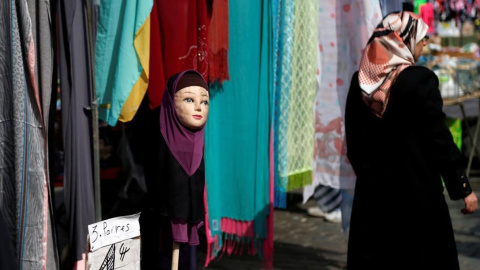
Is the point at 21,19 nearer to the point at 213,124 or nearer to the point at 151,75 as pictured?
the point at 151,75

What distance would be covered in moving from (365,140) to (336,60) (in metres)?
1.10

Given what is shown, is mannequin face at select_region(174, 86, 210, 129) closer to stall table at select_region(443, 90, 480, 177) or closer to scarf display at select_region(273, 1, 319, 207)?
scarf display at select_region(273, 1, 319, 207)

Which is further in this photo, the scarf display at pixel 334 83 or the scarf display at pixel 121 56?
the scarf display at pixel 334 83

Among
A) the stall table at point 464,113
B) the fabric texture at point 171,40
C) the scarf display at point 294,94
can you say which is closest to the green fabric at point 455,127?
the stall table at point 464,113

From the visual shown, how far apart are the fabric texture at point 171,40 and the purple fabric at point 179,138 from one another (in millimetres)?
737

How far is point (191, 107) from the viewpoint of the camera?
10.9ft

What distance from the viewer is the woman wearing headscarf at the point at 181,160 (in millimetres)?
3293

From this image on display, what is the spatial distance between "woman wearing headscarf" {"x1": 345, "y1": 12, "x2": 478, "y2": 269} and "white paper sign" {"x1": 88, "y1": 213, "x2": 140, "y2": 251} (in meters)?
1.44

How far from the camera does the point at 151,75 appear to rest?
4.11m

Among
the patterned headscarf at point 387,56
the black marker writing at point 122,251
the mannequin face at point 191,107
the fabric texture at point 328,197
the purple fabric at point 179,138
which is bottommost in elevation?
the fabric texture at point 328,197

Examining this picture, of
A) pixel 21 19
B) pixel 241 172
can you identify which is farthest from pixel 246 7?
pixel 21 19

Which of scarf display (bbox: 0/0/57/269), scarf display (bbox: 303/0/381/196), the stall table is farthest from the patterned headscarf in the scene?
the stall table

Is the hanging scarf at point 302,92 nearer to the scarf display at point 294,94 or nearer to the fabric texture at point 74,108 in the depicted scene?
the scarf display at point 294,94

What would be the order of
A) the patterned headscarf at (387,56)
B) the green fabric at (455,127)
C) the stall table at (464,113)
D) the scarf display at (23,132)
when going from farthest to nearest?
1. the green fabric at (455,127)
2. the stall table at (464,113)
3. the patterned headscarf at (387,56)
4. the scarf display at (23,132)
